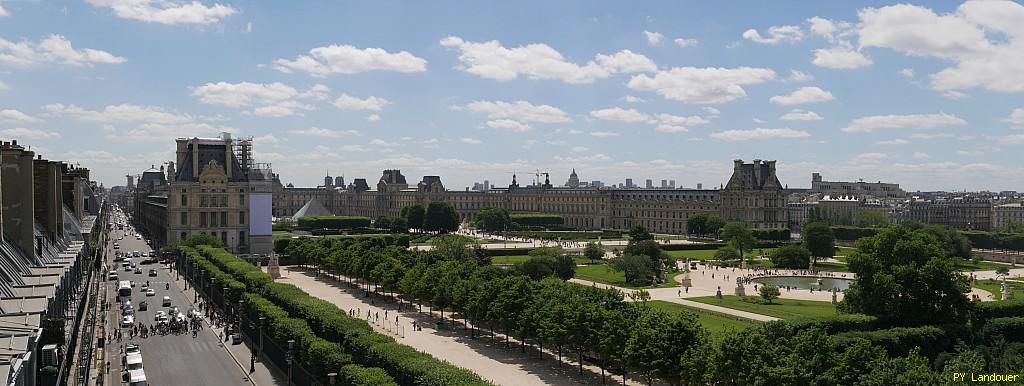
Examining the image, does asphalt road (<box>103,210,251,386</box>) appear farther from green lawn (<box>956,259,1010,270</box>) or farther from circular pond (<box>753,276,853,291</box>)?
green lawn (<box>956,259,1010,270</box>)

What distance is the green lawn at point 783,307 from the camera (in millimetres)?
55297

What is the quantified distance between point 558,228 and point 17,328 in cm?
14415

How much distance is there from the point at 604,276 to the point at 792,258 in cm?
2139

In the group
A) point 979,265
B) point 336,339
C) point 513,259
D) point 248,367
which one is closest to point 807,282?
point 979,265

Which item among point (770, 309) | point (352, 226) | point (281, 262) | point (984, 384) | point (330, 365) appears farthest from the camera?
point (352, 226)

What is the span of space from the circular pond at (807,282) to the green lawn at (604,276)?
9230mm

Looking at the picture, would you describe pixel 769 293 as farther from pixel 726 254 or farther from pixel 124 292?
pixel 124 292

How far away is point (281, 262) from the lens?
9212cm

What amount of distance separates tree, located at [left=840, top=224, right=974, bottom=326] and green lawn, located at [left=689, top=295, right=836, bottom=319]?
9.70 metres

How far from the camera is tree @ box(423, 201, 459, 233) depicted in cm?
13250

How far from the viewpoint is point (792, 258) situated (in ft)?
280

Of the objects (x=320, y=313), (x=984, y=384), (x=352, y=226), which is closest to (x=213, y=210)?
(x=352, y=226)

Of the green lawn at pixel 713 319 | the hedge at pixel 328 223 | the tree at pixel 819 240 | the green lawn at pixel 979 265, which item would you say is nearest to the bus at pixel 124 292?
the green lawn at pixel 713 319

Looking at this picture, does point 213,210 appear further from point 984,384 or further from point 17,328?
point 984,384
